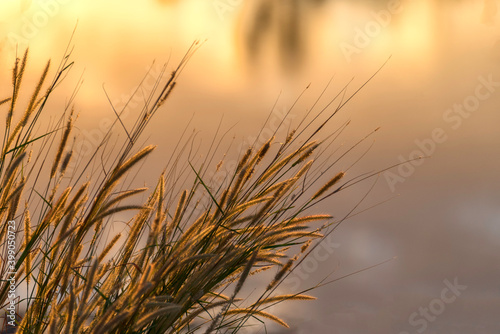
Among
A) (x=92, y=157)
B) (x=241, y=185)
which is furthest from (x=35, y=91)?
(x=241, y=185)

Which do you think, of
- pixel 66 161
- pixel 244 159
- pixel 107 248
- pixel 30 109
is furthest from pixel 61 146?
pixel 244 159

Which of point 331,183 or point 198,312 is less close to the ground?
point 331,183

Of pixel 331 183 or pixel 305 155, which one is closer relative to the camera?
pixel 331 183

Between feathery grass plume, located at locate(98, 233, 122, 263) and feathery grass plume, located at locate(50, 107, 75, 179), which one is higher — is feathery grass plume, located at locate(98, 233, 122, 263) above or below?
below

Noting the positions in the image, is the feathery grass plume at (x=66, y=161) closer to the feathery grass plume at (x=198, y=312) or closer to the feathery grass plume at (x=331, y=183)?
the feathery grass plume at (x=198, y=312)

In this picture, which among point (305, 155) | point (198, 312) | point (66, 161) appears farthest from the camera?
point (305, 155)

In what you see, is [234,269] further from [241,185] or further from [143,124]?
[143,124]

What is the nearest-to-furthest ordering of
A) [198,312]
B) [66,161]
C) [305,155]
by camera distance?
[198,312]
[66,161]
[305,155]

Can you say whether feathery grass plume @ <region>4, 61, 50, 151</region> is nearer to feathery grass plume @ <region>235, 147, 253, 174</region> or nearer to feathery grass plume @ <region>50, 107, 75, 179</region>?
feathery grass plume @ <region>50, 107, 75, 179</region>

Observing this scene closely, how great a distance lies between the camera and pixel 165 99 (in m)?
1.73

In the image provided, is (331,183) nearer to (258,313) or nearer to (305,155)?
(305,155)

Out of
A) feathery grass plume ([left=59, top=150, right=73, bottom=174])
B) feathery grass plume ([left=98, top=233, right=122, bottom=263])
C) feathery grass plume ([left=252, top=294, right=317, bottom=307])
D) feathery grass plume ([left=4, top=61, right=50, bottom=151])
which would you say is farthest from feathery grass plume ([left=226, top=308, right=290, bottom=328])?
feathery grass plume ([left=4, top=61, right=50, bottom=151])

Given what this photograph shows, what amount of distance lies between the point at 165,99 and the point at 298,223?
0.52 m

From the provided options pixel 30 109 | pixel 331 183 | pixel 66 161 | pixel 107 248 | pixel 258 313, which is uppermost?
pixel 30 109
